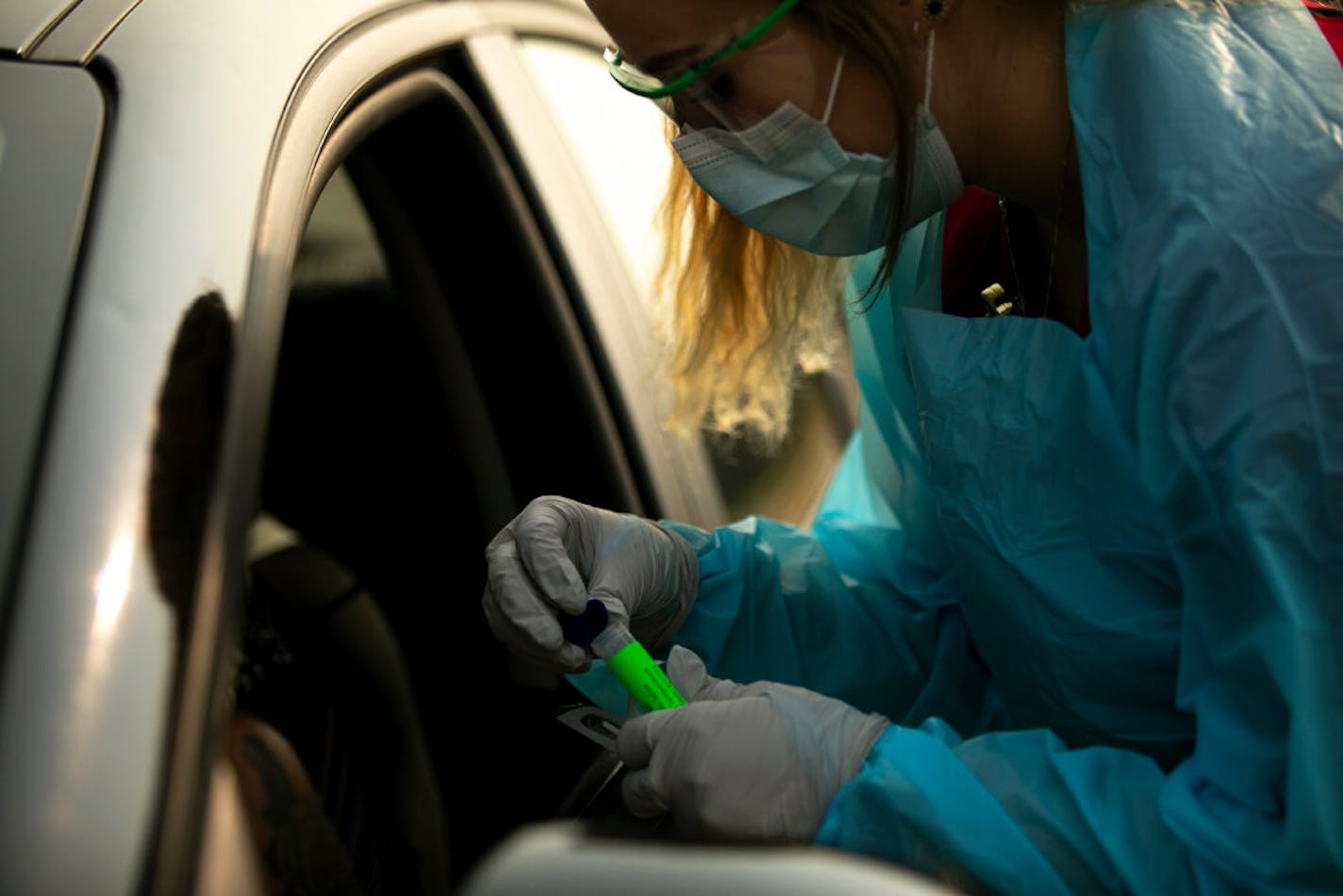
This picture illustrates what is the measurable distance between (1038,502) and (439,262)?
0.80 m

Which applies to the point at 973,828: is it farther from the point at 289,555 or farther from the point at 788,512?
the point at 788,512

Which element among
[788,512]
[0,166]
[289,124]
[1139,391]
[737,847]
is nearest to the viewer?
[737,847]

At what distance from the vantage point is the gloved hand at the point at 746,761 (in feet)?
3.70

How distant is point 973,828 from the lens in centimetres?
107

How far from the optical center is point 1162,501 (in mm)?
1105

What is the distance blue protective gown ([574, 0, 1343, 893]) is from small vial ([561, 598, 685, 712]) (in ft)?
0.78

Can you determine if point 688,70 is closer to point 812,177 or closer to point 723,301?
point 812,177

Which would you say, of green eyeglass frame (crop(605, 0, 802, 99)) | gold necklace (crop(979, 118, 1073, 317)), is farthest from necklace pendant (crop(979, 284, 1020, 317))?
green eyeglass frame (crop(605, 0, 802, 99))

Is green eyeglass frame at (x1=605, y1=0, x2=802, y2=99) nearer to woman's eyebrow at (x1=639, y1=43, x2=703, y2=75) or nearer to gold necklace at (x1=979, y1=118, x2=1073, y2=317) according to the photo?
woman's eyebrow at (x1=639, y1=43, x2=703, y2=75)

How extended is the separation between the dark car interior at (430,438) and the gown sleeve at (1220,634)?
50 cm

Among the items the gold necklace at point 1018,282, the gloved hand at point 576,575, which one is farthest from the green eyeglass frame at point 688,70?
the gloved hand at point 576,575

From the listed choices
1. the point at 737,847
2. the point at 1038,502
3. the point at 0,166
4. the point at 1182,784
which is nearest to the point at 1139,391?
the point at 1038,502

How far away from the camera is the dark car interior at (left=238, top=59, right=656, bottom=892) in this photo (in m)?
1.46

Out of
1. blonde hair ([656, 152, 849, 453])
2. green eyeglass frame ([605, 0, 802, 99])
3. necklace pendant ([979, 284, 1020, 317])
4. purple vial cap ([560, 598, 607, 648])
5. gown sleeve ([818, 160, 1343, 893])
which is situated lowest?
gown sleeve ([818, 160, 1343, 893])
